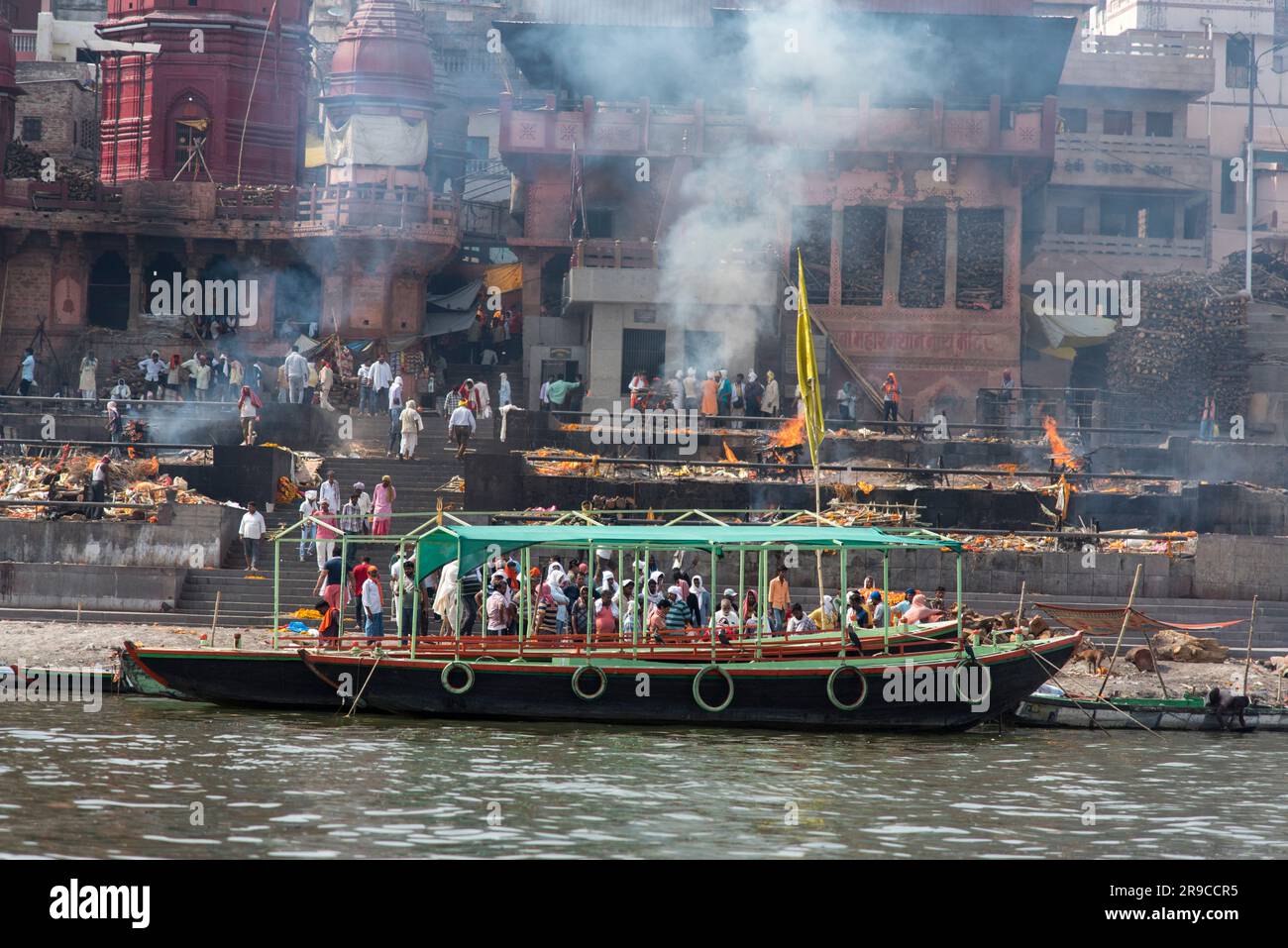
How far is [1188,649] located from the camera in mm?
25750

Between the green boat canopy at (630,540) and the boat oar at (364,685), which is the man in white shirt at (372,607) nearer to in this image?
the boat oar at (364,685)

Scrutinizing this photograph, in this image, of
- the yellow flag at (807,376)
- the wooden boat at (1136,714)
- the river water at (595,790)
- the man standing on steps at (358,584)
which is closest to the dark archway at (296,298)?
the man standing on steps at (358,584)

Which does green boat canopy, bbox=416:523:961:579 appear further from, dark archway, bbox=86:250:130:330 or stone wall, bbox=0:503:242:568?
dark archway, bbox=86:250:130:330

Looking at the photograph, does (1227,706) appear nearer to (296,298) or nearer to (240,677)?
(240,677)

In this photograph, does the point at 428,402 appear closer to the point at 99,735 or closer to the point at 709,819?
the point at 99,735

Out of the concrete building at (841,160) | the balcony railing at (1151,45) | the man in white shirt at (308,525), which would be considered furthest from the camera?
the balcony railing at (1151,45)

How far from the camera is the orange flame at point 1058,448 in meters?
35.3

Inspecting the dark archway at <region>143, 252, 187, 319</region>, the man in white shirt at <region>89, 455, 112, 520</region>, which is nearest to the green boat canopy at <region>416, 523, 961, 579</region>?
the man in white shirt at <region>89, 455, 112, 520</region>

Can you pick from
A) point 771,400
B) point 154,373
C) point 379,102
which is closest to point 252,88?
point 379,102

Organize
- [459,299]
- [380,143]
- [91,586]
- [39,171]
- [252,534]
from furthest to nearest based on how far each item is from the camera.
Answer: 1. [380,143]
2. [459,299]
3. [39,171]
4. [252,534]
5. [91,586]

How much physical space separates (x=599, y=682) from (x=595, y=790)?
407 cm

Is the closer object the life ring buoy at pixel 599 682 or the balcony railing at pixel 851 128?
the life ring buoy at pixel 599 682

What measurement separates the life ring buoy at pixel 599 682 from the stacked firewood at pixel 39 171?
30.4 meters

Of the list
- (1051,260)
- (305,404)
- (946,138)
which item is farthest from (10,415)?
(1051,260)
